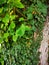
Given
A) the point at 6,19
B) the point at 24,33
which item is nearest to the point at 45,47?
the point at 24,33

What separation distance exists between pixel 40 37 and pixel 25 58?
0.92ft

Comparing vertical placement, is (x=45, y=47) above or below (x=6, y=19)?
below

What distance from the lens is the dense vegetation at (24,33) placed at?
1.76m

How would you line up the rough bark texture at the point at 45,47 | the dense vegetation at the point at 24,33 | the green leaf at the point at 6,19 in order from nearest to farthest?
the green leaf at the point at 6,19, the dense vegetation at the point at 24,33, the rough bark texture at the point at 45,47

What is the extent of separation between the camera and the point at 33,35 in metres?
1.95

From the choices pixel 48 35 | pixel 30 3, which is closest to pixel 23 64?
pixel 48 35

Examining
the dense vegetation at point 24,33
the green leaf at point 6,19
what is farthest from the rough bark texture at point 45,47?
the green leaf at point 6,19

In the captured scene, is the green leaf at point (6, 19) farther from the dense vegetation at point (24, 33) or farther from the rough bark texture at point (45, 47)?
the rough bark texture at point (45, 47)

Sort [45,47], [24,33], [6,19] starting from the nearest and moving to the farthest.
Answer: [6,19]
[24,33]
[45,47]

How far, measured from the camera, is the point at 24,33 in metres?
1.87

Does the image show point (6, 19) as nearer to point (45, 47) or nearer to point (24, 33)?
point (24, 33)

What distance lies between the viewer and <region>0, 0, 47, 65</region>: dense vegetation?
1.76 meters

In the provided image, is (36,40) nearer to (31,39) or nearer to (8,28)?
(31,39)

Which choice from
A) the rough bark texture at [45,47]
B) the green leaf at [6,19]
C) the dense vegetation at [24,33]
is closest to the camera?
the green leaf at [6,19]
